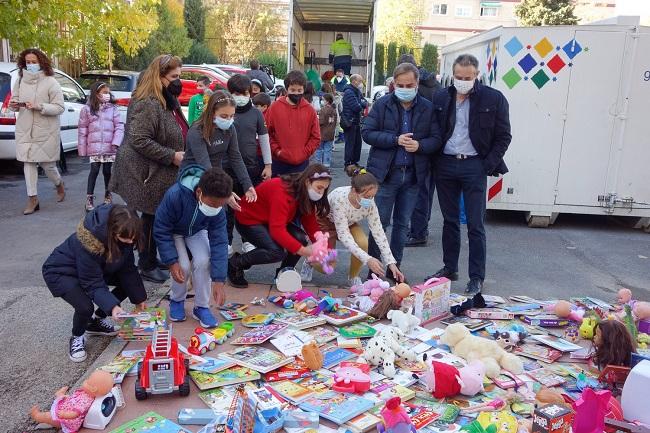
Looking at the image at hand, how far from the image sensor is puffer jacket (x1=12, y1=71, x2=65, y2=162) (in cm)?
711

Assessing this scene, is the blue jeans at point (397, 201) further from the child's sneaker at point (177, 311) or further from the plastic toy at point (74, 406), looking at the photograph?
the plastic toy at point (74, 406)

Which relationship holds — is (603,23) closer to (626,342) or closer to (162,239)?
(626,342)

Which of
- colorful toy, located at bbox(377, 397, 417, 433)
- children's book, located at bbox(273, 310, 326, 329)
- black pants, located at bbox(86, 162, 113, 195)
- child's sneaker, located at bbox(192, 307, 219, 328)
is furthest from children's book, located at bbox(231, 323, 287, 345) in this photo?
black pants, located at bbox(86, 162, 113, 195)

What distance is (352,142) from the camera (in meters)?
10.6

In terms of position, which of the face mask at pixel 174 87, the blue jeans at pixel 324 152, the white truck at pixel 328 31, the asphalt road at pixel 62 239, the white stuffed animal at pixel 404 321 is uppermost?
the white truck at pixel 328 31

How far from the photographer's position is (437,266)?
5.96m

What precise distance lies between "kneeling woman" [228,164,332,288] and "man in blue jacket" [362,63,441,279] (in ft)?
1.94

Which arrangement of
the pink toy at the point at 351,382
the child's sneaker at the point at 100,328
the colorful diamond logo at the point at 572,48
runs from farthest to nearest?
the colorful diamond logo at the point at 572,48 → the child's sneaker at the point at 100,328 → the pink toy at the point at 351,382

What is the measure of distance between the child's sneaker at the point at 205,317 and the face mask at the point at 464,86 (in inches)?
105

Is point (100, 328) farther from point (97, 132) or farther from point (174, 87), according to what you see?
point (97, 132)

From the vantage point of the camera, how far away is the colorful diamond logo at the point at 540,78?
726cm

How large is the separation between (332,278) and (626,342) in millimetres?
2573

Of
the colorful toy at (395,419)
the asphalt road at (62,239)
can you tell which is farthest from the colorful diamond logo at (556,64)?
the colorful toy at (395,419)

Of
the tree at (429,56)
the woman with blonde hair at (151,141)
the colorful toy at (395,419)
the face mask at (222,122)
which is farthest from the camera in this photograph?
the tree at (429,56)
